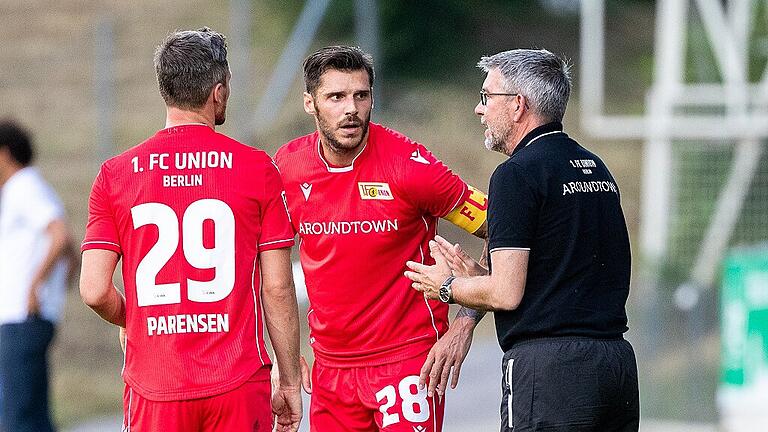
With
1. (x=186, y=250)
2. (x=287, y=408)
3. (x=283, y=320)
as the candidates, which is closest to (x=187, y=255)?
(x=186, y=250)

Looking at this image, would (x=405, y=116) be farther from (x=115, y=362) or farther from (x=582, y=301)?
(x=582, y=301)

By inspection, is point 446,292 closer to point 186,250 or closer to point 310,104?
point 186,250

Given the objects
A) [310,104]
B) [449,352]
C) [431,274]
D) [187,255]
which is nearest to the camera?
[187,255]

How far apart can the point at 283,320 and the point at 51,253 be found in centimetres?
461

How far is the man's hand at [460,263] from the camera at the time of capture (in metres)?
5.58

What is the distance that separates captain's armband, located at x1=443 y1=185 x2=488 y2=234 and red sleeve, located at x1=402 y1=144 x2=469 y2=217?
3cm

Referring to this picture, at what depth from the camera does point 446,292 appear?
545 centimetres

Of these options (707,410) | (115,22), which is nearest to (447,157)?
(115,22)

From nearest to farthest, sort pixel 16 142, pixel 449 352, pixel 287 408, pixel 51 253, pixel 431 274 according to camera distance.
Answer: pixel 287 408, pixel 431 274, pixel 449 352, pixel 51 253, pixel 16 142

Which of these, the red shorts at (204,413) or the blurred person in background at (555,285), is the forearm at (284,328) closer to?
the red shorts at (204,413)

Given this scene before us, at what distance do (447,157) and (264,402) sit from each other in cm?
1791

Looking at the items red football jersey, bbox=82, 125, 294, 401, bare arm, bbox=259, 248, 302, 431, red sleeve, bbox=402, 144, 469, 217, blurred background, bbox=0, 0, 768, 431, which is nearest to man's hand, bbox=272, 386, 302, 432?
bare arm, bbox=259, 248, 302, 431

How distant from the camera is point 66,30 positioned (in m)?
24.7

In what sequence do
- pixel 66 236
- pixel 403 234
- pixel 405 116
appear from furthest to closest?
pixel 405 116, pixel 66 236, pixel 403 234
